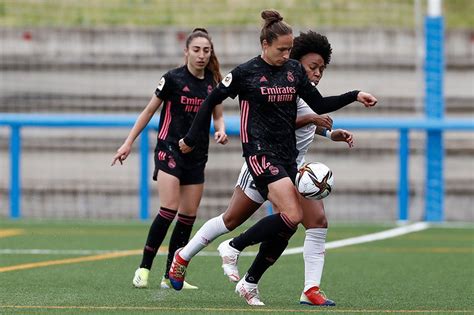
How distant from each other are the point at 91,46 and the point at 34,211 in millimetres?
2571

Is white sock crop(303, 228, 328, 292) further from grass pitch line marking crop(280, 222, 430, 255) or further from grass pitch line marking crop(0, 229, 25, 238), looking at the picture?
grass pitch line marking crop(0, 229, 25, 238)

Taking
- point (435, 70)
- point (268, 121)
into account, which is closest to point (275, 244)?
point (268, 121)

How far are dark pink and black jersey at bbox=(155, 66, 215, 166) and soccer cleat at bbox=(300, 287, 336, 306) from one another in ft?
5.62

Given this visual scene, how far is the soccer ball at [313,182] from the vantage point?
768cm

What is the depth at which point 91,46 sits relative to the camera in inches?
736

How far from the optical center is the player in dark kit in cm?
770

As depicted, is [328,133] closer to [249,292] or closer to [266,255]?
[266,255]

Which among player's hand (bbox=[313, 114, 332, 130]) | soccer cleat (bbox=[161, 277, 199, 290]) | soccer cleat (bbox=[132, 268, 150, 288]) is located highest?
player's hand (bbox=[313, 114, 332, 130])

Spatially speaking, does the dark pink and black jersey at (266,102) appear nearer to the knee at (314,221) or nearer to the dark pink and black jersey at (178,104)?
the knee at (314,221)

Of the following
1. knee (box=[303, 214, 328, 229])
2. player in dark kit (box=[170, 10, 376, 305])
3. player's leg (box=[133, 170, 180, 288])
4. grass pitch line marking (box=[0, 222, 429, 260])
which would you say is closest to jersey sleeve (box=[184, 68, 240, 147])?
player in dark kit (box=[170, 10, 376, 305])

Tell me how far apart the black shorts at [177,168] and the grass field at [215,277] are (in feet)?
2.50

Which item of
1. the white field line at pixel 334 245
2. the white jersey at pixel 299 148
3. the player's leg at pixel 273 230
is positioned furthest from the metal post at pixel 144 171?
the player's leg at pixel 273 230

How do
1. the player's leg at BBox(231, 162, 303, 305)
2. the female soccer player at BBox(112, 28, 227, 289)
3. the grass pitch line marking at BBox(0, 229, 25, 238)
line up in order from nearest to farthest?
the player's leg at BBox(231, 162, 303, 305)
the female soccer player at BBox(112, 28, 227, 289)
the grass pitch line marking at BBox(0, 229, 25, 238)

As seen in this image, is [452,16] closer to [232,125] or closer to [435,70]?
[435,70]
